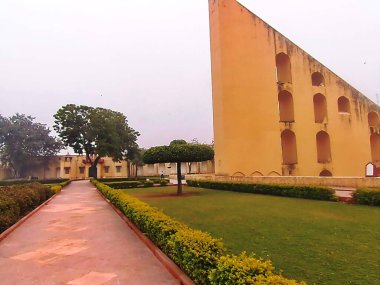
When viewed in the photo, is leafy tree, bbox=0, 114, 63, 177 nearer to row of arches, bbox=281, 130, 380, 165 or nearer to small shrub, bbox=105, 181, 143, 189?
small shrub, bbox=105, 181, 143, 189

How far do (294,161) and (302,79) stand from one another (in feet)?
21.5

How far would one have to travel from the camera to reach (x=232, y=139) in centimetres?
2275

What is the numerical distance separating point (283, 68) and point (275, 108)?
4372 mm

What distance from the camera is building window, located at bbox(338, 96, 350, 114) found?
2695 centimetres

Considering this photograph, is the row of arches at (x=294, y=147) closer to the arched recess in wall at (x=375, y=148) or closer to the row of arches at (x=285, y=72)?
the row of arches at (x=285, y=72)

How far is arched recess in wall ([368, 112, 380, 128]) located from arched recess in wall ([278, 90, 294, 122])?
27.9ft

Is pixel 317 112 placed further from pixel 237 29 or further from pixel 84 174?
pixel 84 174

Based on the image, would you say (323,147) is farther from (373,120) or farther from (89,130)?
(89,130)

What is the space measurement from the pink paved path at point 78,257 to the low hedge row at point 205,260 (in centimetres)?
37

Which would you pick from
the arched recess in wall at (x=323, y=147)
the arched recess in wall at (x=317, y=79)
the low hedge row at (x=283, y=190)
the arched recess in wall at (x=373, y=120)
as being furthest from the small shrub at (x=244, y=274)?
the arched recess in wall at (x=373, y=120)

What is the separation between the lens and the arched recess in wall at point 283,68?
Answer: 2531 centimetres

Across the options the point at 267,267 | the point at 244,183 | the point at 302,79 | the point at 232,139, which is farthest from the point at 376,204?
the point at 302,79

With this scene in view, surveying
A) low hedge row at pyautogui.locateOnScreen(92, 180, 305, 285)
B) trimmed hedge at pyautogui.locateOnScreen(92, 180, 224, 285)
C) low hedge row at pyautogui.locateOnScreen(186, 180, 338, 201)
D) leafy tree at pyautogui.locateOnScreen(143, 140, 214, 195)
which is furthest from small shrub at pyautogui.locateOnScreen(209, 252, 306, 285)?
leafy tree at pyautogui.locateOnScreen(143, 140, 214, 195)

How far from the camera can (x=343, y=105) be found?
90.3 feet
